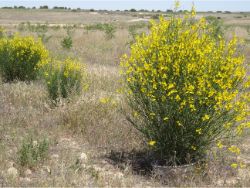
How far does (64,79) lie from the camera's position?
7.10 m

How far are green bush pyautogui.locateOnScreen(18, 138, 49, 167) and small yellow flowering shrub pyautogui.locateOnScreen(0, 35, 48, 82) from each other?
4281 millimetres

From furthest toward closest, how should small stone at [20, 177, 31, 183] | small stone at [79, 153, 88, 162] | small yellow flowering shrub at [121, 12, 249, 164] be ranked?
small stone at [79, 153, 88, 162]
small yellow flowering shrub at [121, 12, 249, 164]
small stone at [20, 177, 31, 183]

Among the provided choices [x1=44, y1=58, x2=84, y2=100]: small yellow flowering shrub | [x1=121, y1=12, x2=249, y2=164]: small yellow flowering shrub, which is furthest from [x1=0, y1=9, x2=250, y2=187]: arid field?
[x1=121, y1=12, x2=249, y2=164]: small yellow flowering shrub

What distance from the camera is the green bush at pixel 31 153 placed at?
434 cm

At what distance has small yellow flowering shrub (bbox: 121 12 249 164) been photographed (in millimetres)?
4152

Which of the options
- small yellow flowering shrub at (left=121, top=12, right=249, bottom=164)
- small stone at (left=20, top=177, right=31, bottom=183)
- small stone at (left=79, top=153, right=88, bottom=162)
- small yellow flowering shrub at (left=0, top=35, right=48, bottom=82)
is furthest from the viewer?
small yellow flowering shrub at (left=0, top=35, right=48, bottom=82)

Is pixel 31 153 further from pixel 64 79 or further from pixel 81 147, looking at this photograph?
pixel 64 79

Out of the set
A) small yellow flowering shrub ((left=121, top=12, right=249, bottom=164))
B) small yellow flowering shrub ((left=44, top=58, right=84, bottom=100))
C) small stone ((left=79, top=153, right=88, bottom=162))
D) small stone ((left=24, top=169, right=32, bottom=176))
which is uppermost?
small yellow flowering shrub ((left=121, top=12, right=249, bottom=164))

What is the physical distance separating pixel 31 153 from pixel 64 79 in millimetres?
2839

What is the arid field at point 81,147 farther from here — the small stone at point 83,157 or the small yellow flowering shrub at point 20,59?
the small yellow flowering shrub at point 20,59

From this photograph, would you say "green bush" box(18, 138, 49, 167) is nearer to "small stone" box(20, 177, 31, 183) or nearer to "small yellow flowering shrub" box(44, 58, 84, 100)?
"small stone" box(20, 177, 31, 183)

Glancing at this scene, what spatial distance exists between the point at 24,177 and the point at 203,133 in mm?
2187

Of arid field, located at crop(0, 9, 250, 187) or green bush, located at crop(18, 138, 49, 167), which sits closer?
arid field, located at crop(0, 9, 250, 187)

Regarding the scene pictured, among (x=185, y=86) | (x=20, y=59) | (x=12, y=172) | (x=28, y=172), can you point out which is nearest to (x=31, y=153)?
(x=28, y=172)
